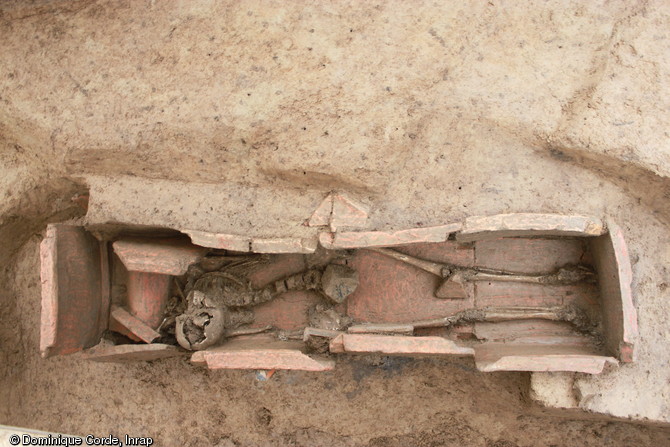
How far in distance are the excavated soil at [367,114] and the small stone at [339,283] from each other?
33 centimetres

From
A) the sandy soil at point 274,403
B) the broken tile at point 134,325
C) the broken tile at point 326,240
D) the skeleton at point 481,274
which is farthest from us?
the sandy soil at point 274,403

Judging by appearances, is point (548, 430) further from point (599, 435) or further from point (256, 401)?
point (256, 401)

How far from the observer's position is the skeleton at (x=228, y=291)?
310cm

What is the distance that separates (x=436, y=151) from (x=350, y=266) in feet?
2.23

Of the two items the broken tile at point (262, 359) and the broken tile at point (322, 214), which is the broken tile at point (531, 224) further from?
the broken tile at point (262, 359)

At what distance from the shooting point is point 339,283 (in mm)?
3086

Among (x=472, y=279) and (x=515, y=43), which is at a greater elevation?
(x=515, y=43)

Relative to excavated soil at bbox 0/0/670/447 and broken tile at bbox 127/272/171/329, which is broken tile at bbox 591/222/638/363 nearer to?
excavated soil at bbox 0/0/670/447

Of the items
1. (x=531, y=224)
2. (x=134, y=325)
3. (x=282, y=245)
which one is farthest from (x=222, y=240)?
(x=531, y=224)

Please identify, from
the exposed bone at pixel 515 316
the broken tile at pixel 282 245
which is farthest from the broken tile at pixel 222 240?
the exposed bone at pixel 515 316

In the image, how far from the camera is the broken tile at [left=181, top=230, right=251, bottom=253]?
2.86 meters

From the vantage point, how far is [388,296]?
3.21m

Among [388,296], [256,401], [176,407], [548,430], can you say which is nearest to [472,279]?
[388,296]

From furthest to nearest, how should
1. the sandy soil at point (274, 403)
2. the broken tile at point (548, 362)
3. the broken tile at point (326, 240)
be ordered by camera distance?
the sandy soil at point (274, 403) < the broken tile at point (326, 240) < the broken tile at point (548, 362)
